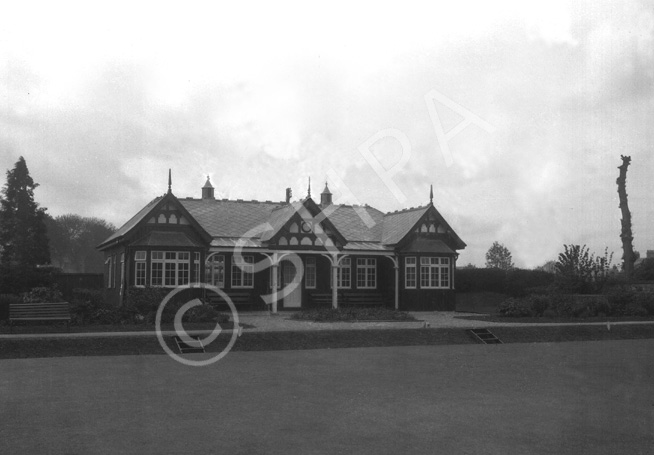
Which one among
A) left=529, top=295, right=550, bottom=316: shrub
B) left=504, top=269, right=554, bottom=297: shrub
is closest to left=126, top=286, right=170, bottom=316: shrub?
left=529, top=295, right=550, bottom=316: shrub

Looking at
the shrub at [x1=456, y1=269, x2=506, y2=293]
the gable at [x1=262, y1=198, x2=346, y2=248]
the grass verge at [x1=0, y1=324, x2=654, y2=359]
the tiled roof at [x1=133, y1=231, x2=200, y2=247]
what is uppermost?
the gable at [x1=262, y1=198, x2=346, y2=248]

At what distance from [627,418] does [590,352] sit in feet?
29.2

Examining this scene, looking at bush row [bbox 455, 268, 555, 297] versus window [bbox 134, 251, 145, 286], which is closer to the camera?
window [bbox 134, 251, 145, 286]

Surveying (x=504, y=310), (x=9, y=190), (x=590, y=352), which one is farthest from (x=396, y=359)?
(x=9, y=190)

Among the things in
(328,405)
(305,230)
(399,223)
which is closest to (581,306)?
(399,223)

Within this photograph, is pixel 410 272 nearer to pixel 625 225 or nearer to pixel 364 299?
pixel 364 299

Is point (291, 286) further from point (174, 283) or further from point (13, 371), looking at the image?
point (13, 371)

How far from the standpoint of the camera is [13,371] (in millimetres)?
13898

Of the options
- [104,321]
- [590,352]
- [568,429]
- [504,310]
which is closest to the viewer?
[568,429]

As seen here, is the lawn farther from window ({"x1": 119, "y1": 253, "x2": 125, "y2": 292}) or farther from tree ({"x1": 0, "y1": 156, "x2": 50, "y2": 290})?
tree ({"x1": 0, "y1": 156, "x2": 50, "y2": 290})

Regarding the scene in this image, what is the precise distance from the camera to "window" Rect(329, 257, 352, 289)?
34.1 meters

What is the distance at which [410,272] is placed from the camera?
34031 millimetres

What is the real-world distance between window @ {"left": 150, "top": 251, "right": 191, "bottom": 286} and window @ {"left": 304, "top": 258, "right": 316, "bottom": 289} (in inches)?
239

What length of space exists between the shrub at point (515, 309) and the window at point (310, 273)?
9.01m
